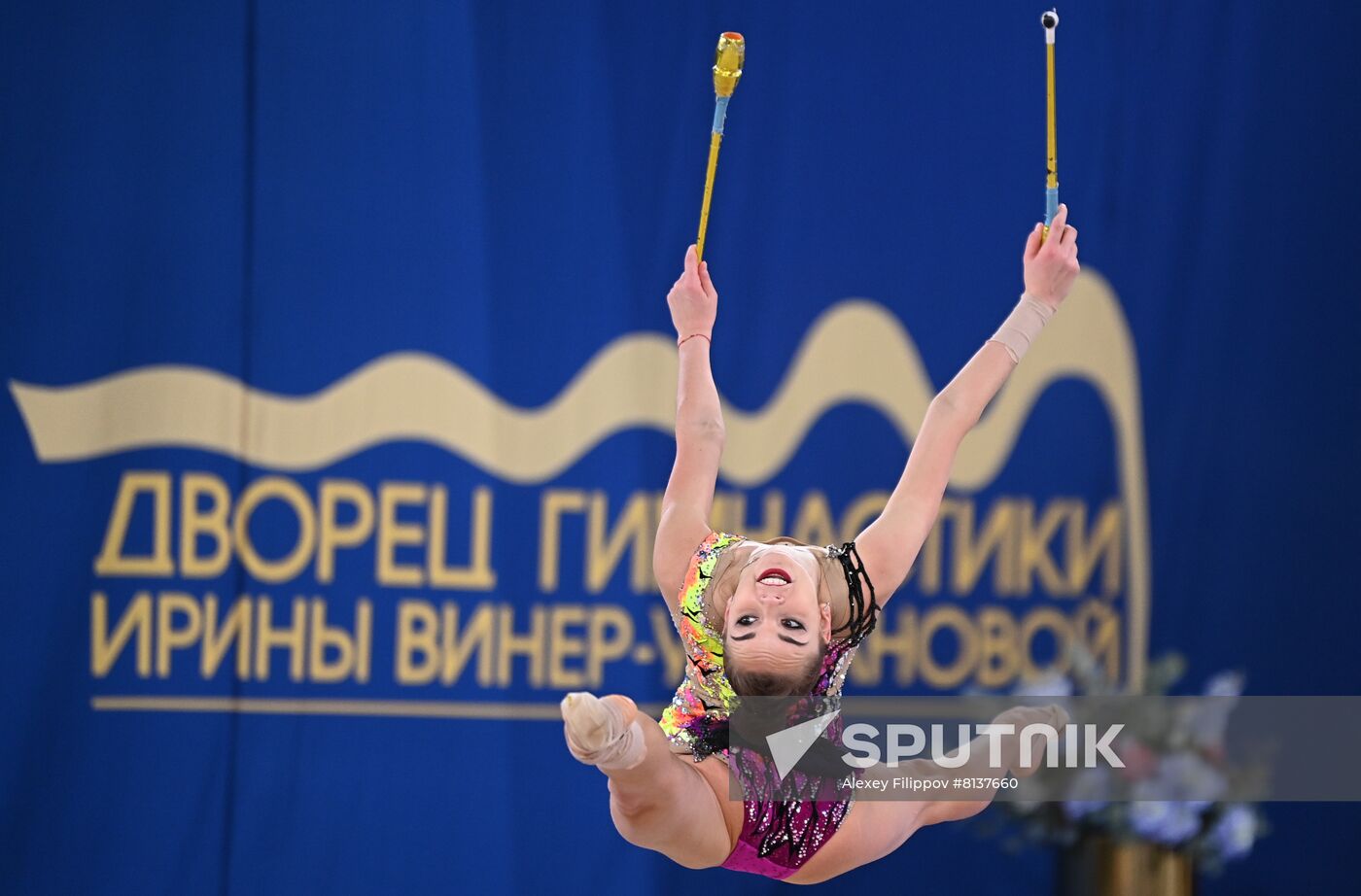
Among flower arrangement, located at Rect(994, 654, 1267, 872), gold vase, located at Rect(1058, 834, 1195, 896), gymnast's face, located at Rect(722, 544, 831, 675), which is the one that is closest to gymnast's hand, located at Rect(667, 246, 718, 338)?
gymnast's face, located at Rect(722, 544, 831, 675)

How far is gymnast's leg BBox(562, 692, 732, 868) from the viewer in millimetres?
2094

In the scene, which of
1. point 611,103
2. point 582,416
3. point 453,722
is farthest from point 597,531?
point 611,103

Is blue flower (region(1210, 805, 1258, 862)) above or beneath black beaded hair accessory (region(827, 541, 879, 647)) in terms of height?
beneath

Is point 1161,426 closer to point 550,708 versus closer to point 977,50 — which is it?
point 977,50

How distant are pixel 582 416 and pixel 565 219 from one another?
0.50 metres

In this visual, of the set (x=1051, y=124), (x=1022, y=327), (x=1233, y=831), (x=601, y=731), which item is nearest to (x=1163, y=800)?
(x=1233, y=831)

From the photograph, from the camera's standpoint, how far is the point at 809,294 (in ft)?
13.5

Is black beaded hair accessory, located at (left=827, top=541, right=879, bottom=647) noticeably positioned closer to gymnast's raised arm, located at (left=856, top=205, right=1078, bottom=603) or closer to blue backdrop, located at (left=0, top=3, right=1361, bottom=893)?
gymnast's raised arm, located at (left=856, top=205, right=1078, bottom=603)

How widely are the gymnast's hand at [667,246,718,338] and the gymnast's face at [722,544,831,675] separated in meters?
0.51

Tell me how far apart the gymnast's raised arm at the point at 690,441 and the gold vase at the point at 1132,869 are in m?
1.62

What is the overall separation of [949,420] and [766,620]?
478 mm

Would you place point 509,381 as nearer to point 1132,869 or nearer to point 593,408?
point 593,408

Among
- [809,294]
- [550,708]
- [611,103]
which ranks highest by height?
[611,103]

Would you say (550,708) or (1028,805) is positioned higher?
(550,708)
